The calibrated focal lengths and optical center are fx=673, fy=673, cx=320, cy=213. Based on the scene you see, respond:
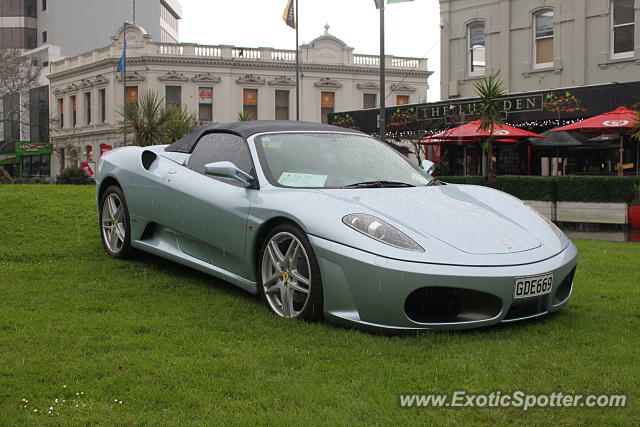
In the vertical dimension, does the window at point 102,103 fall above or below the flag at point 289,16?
below

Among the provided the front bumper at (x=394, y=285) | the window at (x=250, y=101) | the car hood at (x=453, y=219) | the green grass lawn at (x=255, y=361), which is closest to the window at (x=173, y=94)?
the window at (x=250, y=101)

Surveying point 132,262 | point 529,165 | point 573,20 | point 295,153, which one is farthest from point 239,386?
point 573,20

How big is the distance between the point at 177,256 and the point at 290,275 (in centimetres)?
151

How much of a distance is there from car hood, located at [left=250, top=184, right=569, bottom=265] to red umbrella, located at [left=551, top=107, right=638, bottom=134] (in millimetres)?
11860

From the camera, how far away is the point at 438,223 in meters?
4.24

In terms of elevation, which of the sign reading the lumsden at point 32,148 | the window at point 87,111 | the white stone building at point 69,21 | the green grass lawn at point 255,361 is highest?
the white stone building at point 69,21

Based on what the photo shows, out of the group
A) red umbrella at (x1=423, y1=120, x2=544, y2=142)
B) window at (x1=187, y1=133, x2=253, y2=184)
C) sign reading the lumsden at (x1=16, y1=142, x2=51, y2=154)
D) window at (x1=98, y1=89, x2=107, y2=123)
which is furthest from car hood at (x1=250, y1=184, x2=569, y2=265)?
sign reading the lumsden at (x1=16, y1=142, x2=51, y2=154)

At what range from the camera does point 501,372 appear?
3.30 metres

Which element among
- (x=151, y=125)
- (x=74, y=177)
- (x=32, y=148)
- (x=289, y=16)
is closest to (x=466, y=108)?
(x=151, y=125)

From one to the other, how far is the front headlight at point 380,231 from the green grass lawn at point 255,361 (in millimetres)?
541

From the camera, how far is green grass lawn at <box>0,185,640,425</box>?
2826 millimetres

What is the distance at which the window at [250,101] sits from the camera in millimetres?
46281

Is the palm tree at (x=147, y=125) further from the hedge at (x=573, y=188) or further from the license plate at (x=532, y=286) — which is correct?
the license plate at (x=532, y=286)

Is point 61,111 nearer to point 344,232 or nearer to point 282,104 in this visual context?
point 282,104
